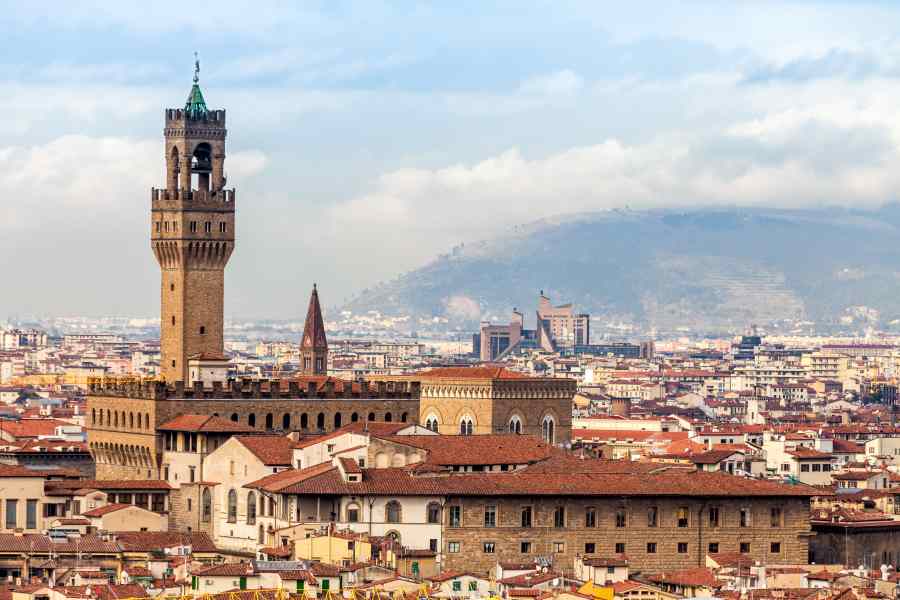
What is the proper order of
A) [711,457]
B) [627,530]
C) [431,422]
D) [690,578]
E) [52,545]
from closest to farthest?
[690,578] < [52,545] < [627,530] < [431,422] < [711,457]

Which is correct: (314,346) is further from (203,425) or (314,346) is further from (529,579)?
(529,579)

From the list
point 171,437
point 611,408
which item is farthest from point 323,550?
point 611,408

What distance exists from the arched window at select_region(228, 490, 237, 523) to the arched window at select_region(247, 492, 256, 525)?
722mm

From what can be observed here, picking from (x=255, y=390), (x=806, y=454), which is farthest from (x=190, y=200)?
(x=806, y=454)

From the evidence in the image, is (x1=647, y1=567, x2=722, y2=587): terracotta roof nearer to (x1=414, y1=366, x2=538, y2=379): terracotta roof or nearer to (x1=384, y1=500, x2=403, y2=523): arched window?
(x1=384, y1=500, x2=403, y2=523): arched window

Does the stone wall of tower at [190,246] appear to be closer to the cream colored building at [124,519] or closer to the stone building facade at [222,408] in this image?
the stone building facade at [222,408]

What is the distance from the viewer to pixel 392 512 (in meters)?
65.0

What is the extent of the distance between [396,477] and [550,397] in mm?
20210

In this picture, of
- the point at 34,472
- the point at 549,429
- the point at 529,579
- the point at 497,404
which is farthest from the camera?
the point at 549,429

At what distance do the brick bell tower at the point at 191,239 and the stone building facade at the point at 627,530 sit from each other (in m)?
25.1

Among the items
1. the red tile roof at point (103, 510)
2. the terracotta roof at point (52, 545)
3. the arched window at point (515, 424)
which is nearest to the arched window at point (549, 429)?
the arched window at point (515, 424)

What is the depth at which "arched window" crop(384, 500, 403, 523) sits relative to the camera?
64.9 metres

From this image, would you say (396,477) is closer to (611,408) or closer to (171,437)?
(171,437)

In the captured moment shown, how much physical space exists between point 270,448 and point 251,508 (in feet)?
Result: 13.3
